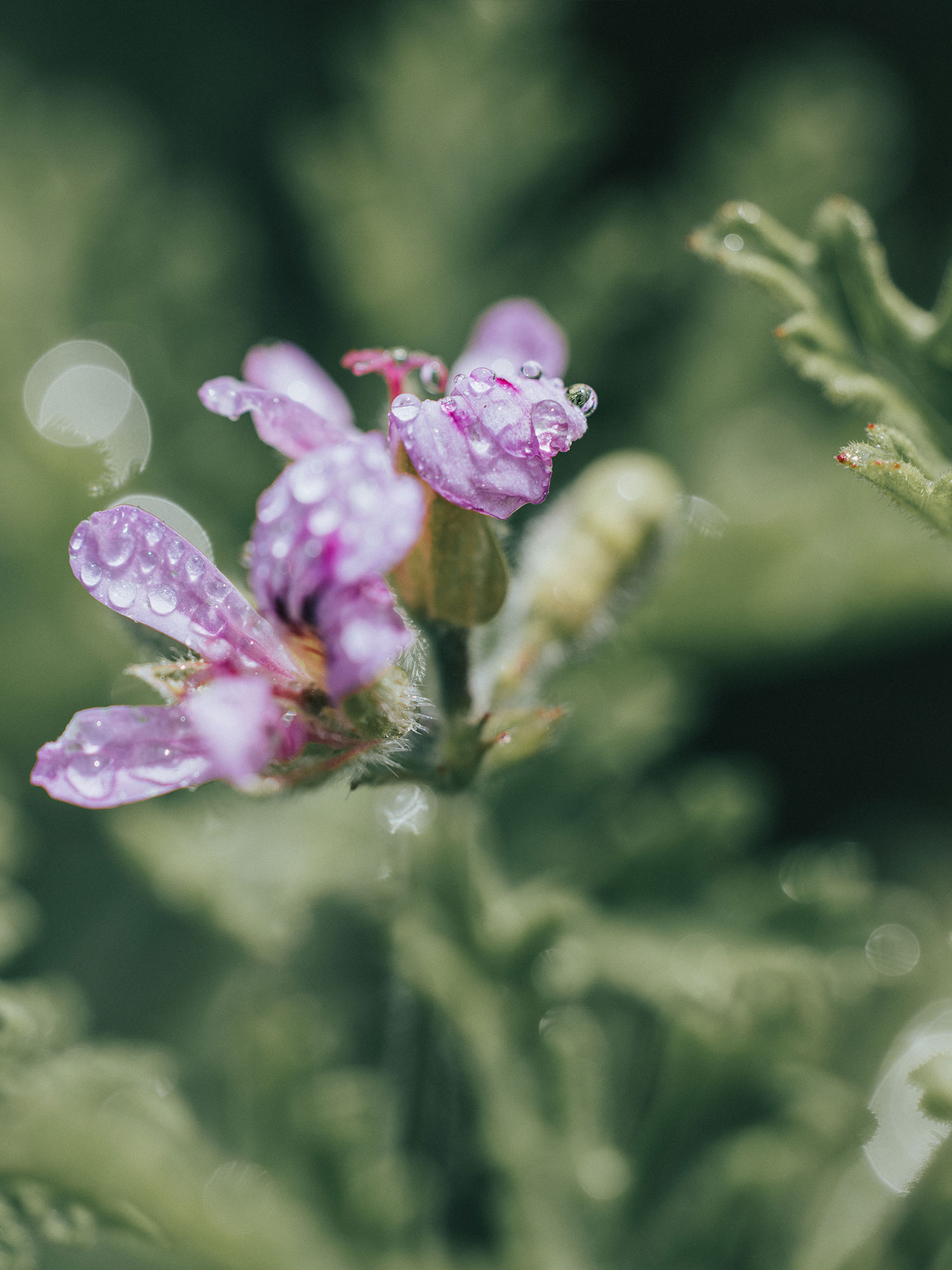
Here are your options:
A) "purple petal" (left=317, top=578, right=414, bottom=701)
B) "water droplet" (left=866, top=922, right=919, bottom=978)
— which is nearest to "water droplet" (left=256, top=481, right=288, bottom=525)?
"purple petal" (left=317, top=578, right=414, bottom=701)

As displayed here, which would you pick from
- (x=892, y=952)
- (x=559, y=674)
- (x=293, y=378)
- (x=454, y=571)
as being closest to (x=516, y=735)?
(x=454, y=571)

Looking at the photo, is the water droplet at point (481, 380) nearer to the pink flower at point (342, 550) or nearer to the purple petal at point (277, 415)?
the pink flower at point (342, 550)

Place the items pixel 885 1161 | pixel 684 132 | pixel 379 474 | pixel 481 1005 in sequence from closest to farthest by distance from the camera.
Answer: pixel 379 474 → pixel 481 1005 → pixel 885 1161 → pixel 684 132

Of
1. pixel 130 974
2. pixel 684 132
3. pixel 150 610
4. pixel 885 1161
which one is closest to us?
pixel 150 610

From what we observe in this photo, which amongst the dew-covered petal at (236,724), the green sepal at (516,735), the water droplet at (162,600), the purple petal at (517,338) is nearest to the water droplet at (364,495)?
the dew-covered petal at (236,724)

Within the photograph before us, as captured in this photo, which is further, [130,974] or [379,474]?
[130,974]

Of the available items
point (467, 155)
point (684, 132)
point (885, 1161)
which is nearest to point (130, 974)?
point (885, 1161)

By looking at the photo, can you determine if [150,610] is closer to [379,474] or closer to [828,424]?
[379,474]

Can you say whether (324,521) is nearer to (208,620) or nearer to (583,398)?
(208,620)
